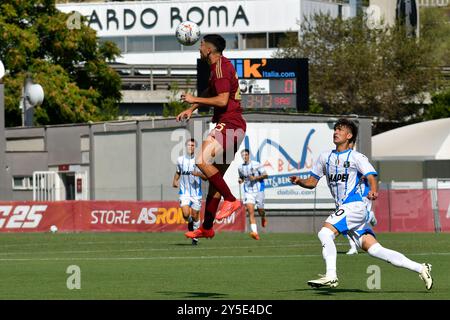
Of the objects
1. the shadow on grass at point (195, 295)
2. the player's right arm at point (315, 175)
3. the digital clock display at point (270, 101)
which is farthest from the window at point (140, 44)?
the shadow on grass at point (195, 295)

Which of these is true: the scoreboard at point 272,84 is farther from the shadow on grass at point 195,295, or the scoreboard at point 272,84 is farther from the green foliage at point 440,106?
the green foliage at point 440,106

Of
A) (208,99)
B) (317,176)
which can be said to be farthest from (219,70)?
(317,176)

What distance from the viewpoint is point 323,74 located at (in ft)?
252

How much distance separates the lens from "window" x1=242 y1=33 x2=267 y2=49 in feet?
332

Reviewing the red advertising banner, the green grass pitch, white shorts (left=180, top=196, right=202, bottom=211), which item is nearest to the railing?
the red advertising banner

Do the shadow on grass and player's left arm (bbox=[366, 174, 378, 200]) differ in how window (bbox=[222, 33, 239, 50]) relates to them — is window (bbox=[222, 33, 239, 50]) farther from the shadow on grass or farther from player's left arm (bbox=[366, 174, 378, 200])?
the shadow on grass

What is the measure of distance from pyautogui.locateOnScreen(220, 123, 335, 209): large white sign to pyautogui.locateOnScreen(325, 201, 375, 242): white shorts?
1105 inches

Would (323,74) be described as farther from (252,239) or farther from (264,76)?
(252,239)

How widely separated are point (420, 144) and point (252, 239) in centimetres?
2972

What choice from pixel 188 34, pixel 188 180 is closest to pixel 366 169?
pixel 188 34

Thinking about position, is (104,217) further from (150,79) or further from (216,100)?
(150,79)

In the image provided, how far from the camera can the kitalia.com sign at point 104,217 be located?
4128 centimetres

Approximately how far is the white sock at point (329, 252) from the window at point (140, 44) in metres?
88.1

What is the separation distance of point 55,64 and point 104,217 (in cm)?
3297
